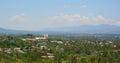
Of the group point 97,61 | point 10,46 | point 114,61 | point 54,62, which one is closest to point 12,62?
point 54,62

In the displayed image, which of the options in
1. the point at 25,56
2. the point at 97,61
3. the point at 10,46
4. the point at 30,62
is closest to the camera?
the point at 30,62

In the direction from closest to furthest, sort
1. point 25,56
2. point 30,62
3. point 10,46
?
point 30,62 → point 25,56 → point 10,46

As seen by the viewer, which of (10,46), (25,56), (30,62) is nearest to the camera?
(30,62)

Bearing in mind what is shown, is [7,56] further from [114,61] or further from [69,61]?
[114,61]

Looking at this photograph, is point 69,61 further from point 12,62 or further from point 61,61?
point 12,62

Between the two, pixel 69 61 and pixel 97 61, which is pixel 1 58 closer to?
pixel 69 61

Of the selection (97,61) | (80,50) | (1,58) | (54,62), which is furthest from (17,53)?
(80,50)

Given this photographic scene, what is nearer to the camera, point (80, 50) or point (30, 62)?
point (30, 62)

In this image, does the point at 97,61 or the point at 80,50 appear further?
the point at 80,50

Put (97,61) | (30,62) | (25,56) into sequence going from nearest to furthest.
A: (30,62) < (97,61) < (25,56)
